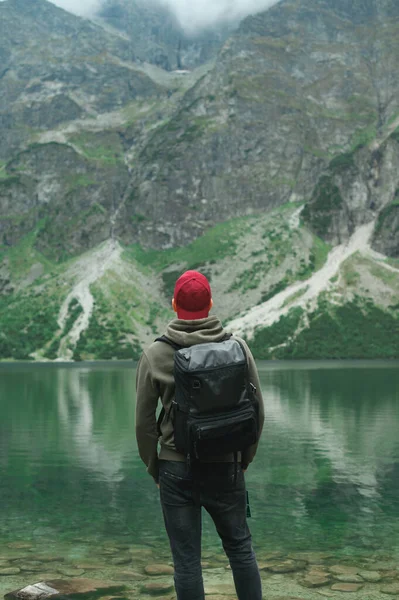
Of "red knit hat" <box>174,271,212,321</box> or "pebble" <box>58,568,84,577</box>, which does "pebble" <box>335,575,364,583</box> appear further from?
"red knit hat" <box>174,271,212,321</box>

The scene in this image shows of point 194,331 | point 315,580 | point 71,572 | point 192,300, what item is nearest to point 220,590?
point 315,580

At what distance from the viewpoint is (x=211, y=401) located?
8.43 metres

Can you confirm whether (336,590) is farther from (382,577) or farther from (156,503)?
(156,503)

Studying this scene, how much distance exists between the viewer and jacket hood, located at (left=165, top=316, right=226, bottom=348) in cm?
895

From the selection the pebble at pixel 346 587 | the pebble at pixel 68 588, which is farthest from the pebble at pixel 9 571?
the pebble at pixel 346 587

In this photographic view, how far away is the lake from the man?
416 centimetres

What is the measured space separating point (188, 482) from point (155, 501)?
46.0ft

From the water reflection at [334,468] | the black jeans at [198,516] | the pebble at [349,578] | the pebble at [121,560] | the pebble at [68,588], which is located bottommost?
the water reflection at [334,468]

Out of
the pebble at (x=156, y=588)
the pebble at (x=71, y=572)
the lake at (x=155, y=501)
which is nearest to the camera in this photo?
the pebble at (x=156, y=588)

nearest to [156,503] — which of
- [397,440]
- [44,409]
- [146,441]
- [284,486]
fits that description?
[284,486]

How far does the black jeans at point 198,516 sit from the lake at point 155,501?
408cm

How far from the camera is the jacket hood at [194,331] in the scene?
29.3 feet

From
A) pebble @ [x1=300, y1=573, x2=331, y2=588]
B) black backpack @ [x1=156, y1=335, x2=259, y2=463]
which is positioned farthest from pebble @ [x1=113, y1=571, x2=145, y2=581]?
black backpack @ [x1=156, y1=335, x2=259, y2=463]

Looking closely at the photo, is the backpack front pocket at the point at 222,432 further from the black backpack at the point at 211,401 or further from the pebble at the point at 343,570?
the pebble at the point at 343,570
